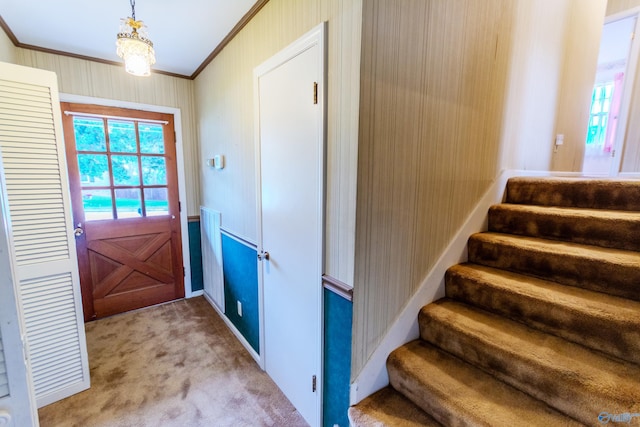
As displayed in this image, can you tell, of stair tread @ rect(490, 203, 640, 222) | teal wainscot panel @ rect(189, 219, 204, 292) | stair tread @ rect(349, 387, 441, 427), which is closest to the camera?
stair tread @ rect(349, 387, 441, 427)

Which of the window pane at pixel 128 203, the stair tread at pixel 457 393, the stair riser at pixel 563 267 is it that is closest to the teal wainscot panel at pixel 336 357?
the stair tread at pixel 457 393

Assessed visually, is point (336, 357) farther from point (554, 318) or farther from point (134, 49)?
point (134, 49)

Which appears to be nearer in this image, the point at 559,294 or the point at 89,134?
the point at 559,294

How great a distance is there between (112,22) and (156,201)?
1.63 metres

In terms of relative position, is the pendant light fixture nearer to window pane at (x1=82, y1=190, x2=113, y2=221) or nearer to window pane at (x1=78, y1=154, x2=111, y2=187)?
window pane at (x1=78, y1=154, x2=111, y2=187)

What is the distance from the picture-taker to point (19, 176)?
1.51 metres

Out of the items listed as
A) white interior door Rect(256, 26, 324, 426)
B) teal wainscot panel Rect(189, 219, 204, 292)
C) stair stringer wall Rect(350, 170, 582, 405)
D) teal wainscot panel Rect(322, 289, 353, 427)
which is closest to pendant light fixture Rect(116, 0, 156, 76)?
white interior door Rect(256, 26, 324, 426)

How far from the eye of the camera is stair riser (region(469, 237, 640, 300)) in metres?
1.16

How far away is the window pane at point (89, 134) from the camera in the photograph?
8.17 feet

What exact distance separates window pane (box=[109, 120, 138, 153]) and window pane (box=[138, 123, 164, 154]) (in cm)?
7

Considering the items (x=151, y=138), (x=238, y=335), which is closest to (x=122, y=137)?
(x=151, y=138)

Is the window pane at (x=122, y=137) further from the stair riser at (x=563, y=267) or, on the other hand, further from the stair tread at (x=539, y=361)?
the stair riser at (x=563, y=267)

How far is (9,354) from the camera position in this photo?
2.11 feet

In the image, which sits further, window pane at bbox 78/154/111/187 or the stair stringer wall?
window pane at bbox 78/154/111/187
